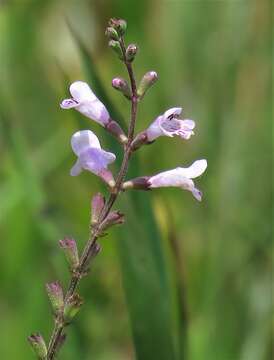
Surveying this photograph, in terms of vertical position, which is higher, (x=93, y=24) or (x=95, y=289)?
(x=93, y=24)

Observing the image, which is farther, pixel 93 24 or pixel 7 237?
pixel 93 24

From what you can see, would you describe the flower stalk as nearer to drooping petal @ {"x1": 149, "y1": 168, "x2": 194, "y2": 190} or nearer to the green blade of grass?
drooping petal @ {"x1": 149, "y1": 168, "x2": 194, "y2": 190}

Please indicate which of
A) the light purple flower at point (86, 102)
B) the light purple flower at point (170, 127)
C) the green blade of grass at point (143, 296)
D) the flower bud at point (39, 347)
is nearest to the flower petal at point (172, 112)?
the light purple flower at point (170, 127)

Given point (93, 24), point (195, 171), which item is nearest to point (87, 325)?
point (195, 171)

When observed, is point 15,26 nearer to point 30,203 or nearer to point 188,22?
point 188,22

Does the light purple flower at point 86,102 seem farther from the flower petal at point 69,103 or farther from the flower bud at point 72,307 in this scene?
the flower bud at point 72,307

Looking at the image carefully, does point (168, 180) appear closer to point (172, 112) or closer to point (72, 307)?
point (172, 112)

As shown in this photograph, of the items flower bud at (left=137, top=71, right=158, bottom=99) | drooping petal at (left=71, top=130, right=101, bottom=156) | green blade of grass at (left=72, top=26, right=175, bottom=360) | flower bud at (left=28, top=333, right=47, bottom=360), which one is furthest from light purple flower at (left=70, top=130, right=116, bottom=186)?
green blade of grass at (left=72, top=26, right=175, bottom=360)
